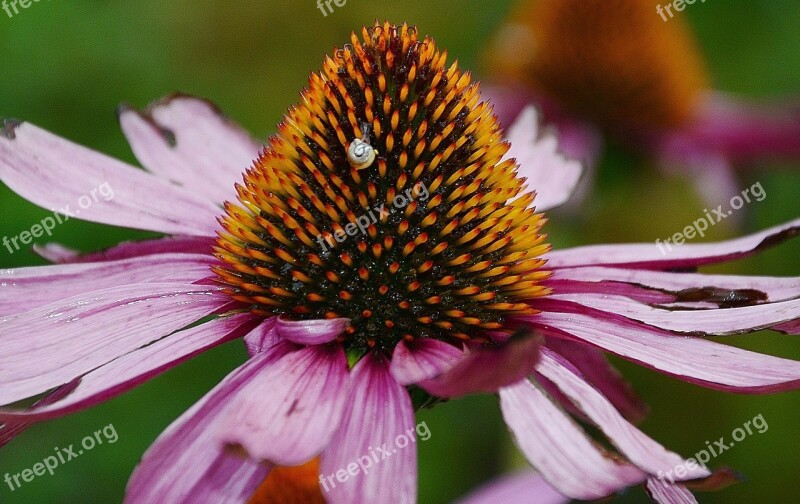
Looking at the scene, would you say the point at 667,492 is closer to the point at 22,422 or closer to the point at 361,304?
the point at 361,304

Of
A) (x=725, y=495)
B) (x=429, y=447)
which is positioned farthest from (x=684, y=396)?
(x=429, y=447)

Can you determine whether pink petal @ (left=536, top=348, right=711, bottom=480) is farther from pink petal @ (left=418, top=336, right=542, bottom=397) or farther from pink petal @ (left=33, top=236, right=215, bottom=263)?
pink petal @ (left=33, top=236, right=215, bottom=263)

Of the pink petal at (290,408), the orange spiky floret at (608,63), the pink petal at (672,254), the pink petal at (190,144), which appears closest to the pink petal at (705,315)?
the pink petal at (672,254)

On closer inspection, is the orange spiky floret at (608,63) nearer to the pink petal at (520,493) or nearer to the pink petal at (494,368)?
the pink petal at (520,493)

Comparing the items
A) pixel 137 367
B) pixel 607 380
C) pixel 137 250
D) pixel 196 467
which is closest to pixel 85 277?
pixel 137 250

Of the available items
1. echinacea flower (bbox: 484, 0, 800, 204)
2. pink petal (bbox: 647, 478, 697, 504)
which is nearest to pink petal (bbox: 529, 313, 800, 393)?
pink petal (bbox: 647, 478, 697, 504)

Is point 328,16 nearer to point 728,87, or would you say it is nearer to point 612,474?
point 728,87
